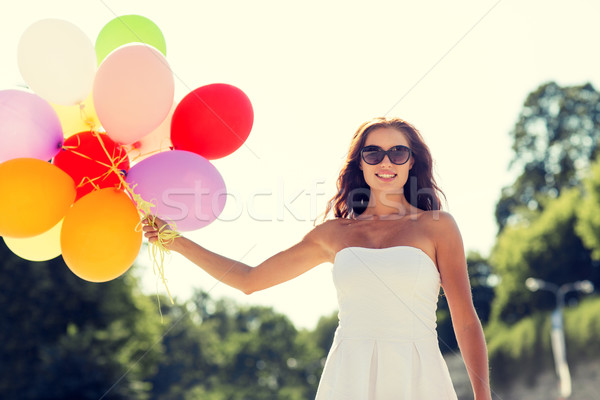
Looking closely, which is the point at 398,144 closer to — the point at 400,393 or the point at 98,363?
the point at 400,393

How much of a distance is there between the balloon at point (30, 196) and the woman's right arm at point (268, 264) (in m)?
0.54

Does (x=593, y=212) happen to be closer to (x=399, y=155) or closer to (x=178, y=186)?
(x=399, y=155)

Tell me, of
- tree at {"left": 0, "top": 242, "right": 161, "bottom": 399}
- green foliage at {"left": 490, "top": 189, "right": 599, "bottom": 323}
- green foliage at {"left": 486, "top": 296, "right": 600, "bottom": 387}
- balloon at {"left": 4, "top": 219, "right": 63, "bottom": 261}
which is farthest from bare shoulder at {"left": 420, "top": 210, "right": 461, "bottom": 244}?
green foliage at {"left": 490, "top": 189, "right": 599, "bottom": 323}

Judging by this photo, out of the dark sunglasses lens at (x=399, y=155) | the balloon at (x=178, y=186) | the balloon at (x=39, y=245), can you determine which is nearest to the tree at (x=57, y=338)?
the balloon at (x=39, y=245)

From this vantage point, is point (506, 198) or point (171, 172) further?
point (506, 198)

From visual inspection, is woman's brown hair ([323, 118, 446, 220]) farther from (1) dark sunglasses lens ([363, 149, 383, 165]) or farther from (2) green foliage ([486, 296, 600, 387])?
(2) green foliage ([486, 296, 600, 387])

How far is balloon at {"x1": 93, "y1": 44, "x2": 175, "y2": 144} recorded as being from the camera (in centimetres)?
376

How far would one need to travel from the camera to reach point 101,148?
154 inches

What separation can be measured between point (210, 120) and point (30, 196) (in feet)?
3.46

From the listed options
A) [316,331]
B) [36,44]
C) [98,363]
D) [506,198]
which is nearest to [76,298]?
[98,363]

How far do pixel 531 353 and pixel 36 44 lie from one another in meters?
28.2

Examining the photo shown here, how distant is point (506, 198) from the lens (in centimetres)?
3822

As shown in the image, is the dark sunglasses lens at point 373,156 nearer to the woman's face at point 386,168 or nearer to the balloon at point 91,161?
the woman's face at point 386,168

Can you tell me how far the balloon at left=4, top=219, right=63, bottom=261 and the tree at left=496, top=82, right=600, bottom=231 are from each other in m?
33.2
